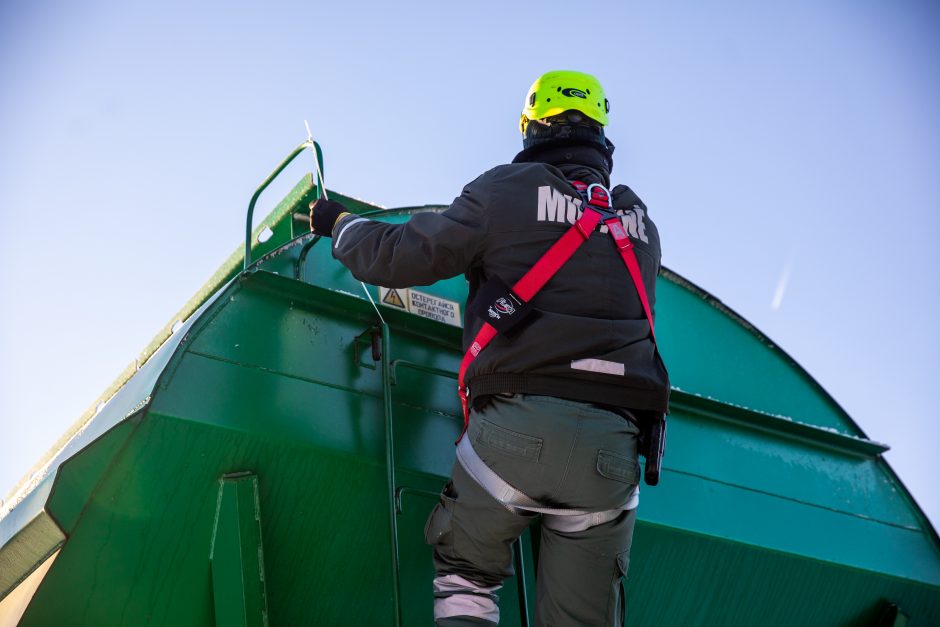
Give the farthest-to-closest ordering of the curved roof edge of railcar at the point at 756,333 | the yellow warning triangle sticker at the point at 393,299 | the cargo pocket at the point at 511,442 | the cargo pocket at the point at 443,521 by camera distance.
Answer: the curved roof edge of railcar at the point at 756,333 → the yellow warning triangle sticker at the point at 393,299 → the cargo pocket at the point at 443,521 → the cargo pocket at the point at 511,442

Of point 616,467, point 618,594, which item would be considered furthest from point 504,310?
point 618,594

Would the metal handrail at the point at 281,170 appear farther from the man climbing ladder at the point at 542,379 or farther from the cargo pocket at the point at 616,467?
the cargo pocket at the point at 616,467

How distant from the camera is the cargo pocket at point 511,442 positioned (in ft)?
7.11

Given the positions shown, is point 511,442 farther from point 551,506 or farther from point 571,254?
point 571,254

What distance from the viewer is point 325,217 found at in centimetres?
263

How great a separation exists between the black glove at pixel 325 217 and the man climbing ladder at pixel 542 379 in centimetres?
9

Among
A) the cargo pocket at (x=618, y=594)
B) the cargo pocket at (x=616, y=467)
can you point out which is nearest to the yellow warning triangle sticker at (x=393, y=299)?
the cargo pocket at (x=616, y=467)

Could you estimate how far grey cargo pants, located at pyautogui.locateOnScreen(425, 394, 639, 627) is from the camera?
2.18m

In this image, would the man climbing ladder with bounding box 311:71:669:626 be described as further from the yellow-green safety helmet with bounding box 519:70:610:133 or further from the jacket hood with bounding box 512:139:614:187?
the yellow-green safety helmet with bounding box 519:70:610:133

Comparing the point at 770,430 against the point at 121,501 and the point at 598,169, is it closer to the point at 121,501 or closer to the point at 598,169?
the point at 598,169

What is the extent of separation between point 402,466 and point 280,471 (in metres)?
0.37

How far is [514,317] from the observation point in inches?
89.2

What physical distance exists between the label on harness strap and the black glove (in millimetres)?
588

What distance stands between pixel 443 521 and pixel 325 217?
3.16 ft
